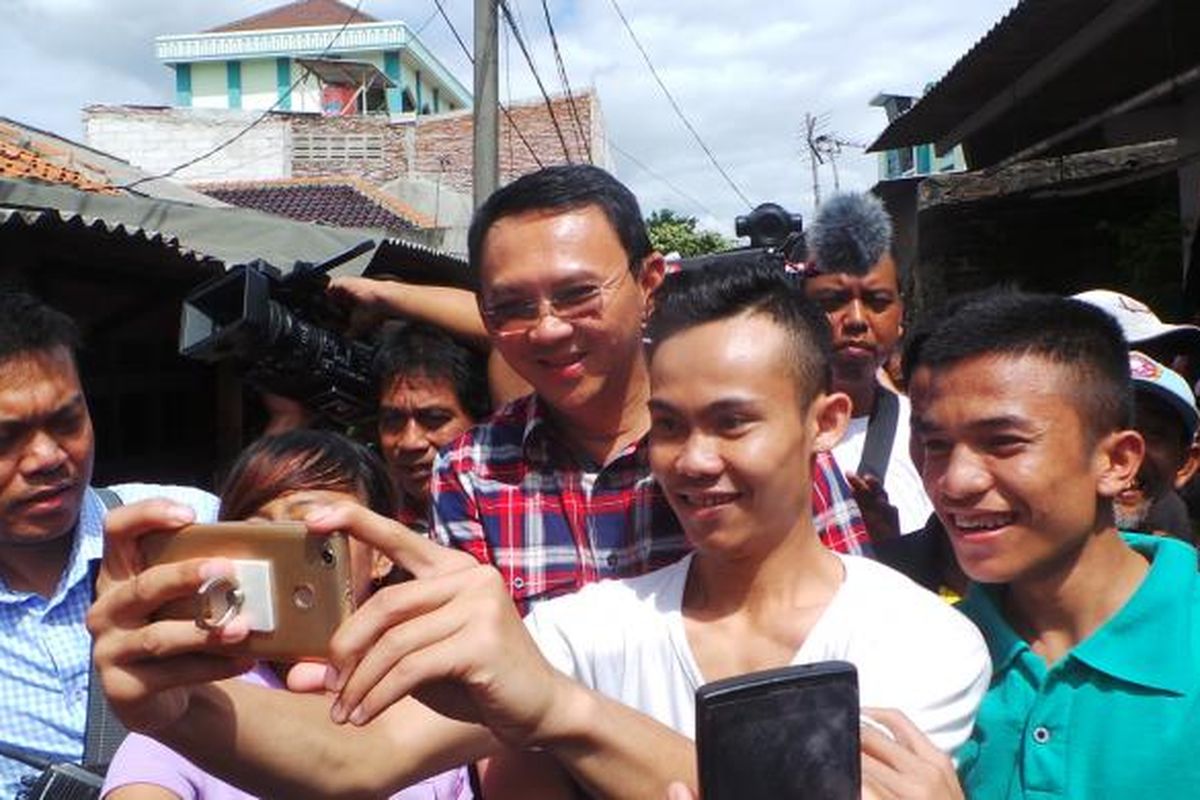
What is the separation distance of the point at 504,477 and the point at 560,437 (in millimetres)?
119

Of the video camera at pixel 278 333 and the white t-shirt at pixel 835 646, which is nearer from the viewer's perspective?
the white t-shirt at pixel 835 646

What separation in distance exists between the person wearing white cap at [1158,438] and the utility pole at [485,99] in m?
Answer: 7.10

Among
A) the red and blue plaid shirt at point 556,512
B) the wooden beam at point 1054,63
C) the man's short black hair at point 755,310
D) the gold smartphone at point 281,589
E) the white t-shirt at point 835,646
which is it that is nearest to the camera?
the gold smartphone at point 281,589

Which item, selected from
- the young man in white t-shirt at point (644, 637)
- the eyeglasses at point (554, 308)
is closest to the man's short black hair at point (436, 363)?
the eyeglasses at point (554, 308)

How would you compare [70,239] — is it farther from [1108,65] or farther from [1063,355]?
[1108,65]

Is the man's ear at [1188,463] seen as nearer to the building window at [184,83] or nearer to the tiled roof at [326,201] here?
the tiled roof at [326,201]

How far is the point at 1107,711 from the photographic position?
1.42 meters

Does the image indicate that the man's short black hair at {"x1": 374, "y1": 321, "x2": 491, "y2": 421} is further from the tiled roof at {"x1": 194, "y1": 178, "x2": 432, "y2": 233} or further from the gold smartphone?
A: the tiled roof at {"x1": 194, "y1": 178, "x2": 432, "y2": 233}

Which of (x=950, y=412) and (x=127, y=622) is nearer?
(x=127, y=622)

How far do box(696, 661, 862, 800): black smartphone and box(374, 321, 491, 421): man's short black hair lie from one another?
1.90 meters

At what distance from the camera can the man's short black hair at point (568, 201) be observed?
199 cm

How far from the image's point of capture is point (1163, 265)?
6.67 m

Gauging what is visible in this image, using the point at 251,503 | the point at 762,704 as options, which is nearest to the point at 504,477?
the point at 251,503

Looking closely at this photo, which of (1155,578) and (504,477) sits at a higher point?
(504,477)
